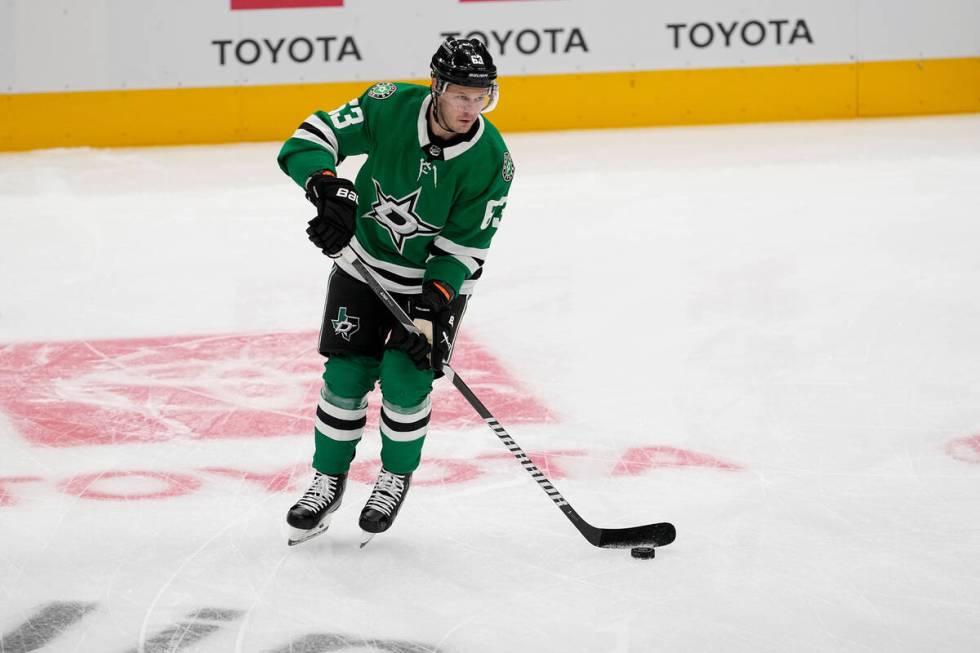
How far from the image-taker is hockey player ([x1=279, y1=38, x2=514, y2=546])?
2240 mm

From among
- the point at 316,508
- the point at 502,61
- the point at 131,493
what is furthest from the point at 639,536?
the point at 502,61

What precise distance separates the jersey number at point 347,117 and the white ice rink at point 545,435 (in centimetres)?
75

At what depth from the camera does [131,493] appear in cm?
256

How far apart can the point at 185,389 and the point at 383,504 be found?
3.63 ft

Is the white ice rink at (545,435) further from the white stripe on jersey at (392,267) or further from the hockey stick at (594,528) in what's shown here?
the white stripe on jersey at (392,267)

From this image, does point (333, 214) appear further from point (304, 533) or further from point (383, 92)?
point (304, 533)

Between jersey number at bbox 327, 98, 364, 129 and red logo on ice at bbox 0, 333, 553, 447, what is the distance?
0.90 m

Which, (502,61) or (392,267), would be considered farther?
(502,61)

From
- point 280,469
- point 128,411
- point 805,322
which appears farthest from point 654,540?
point 805,322

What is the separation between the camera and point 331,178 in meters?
2.19

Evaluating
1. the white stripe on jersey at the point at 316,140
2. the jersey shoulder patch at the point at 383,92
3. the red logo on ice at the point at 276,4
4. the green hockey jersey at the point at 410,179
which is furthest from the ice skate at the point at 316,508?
the red logo on ice at the point at 276,4

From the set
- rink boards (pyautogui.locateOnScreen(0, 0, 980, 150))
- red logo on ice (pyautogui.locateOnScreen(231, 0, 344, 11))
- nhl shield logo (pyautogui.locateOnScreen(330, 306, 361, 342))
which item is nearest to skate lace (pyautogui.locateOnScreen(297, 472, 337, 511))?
nhl shield logo (pyautogui.locateOnScreen(330, 306, 361, 342))

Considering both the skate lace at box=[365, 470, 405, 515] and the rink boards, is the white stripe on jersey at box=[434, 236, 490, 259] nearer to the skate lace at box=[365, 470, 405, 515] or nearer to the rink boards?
the skate lace at box=[365, 470, 405, 515]

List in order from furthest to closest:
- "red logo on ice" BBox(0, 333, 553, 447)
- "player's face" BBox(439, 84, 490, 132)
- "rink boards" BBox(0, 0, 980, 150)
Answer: "rink boards" BBox(0, 0, 980, 150), "red logo on ice" BBox(0, 333, 553, 447), "player's face" BBox(439, 84, 490, 132)
